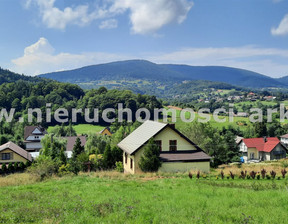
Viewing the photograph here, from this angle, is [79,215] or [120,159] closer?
[79,215]

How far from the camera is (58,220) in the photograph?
338 inches

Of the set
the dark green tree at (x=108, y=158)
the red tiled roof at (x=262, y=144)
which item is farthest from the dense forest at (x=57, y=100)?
the dark green tree at (x=108, y=158)

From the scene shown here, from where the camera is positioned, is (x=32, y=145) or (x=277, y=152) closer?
(x=277, y=152)

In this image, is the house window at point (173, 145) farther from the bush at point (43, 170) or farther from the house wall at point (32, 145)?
the house wall at point (32, 145)

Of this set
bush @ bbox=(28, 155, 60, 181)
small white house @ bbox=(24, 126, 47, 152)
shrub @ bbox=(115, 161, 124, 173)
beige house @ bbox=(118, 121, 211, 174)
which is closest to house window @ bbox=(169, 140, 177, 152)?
beige house @ bbox=(118, 121, 211, 174)

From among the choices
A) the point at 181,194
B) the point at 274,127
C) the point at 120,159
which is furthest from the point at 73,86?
the point at 181,194

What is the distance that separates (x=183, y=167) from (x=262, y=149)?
67584 millimetres

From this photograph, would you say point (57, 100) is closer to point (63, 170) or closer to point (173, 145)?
point (63, 170)

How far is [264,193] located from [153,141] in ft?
46.1

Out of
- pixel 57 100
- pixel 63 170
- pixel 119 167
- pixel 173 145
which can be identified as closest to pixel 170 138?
pixel 173 145

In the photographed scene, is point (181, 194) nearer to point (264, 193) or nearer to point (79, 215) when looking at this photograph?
point (264, 193)

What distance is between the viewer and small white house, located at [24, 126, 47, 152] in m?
82.3

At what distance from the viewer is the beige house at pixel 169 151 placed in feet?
82.0

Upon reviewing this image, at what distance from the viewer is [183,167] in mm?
25016
